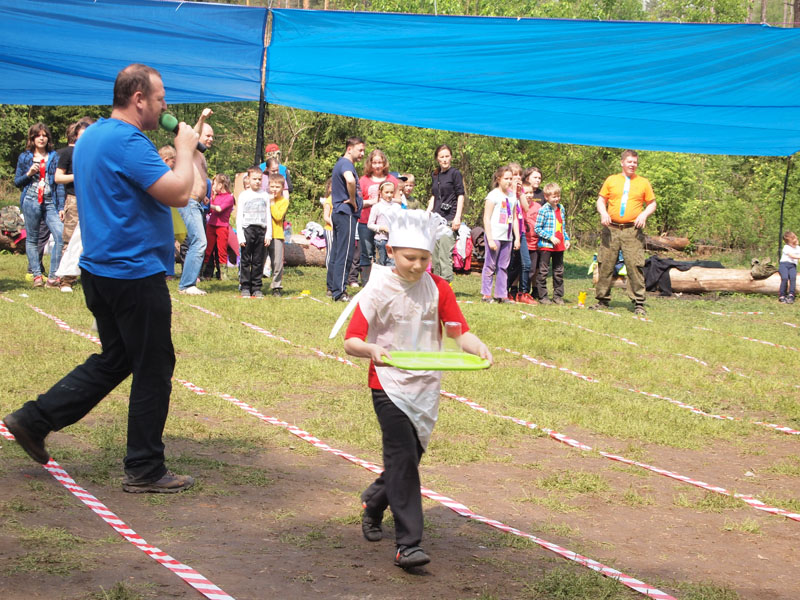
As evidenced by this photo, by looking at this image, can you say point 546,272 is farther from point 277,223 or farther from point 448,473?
point 448,473

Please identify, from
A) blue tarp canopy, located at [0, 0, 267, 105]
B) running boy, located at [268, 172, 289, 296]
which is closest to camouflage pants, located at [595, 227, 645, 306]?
running boy, located at [268, 172, 289, 296]

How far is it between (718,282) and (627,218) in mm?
4244

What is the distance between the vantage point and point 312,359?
863 centimetres

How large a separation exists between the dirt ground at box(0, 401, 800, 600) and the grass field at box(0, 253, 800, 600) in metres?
0.02

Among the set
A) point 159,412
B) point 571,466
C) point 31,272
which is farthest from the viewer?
point 31,272

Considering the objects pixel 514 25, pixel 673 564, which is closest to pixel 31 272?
pixel 514 25

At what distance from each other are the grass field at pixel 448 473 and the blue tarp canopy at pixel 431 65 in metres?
3.35

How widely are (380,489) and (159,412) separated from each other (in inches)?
52.1

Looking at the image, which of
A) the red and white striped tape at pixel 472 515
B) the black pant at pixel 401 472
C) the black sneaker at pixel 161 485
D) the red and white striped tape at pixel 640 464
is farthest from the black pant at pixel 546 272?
the black pant at pixel 401 472

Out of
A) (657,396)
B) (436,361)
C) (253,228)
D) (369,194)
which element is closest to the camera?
(436,361)

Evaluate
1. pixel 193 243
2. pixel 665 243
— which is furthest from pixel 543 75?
pixel 665 243

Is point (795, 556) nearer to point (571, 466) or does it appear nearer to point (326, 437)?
point (571, 466)

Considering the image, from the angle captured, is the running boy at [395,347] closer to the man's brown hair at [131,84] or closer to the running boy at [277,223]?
the man's brown hair at [131,84]

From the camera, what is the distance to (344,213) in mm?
12258
